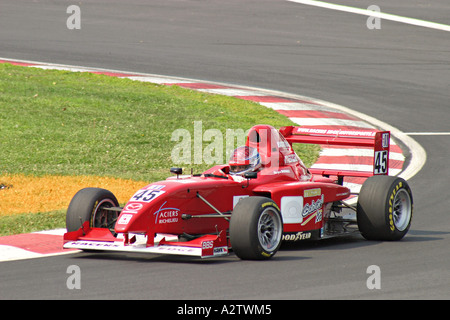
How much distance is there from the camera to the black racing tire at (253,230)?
7742mm

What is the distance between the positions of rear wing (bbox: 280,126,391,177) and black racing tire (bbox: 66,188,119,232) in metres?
2.76

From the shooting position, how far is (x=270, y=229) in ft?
26.8

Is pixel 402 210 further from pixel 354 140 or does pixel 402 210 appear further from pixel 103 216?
pixel 103 216

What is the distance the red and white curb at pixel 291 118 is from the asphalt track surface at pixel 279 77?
500 millimetres

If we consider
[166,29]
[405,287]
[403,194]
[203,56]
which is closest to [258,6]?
[166,29]

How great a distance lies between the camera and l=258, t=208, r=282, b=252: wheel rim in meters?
8.03

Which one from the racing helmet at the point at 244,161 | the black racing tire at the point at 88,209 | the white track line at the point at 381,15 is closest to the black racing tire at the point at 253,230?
the racing helmet at the point at 244,161

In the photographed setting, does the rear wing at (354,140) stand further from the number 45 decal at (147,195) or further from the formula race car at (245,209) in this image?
the number 45 decal at (147,195)

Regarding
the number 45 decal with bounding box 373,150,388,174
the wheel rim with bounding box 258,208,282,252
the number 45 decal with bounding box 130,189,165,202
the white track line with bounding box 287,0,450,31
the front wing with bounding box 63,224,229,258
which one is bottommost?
the front wing with bounding box 63,224,229,258

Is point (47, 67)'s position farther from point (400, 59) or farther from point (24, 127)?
point (400, 59)

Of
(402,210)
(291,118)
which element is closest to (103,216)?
(402,210)

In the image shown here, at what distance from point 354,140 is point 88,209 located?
350 centimetres

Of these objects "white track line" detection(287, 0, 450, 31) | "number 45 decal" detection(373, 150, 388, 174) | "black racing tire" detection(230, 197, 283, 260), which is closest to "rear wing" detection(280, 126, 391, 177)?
"number 45 decal" detection(373, 150, 388, 174)

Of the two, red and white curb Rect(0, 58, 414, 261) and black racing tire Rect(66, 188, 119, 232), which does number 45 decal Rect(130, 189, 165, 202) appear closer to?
black racing tire Rect(66, 188, 119, 232)
